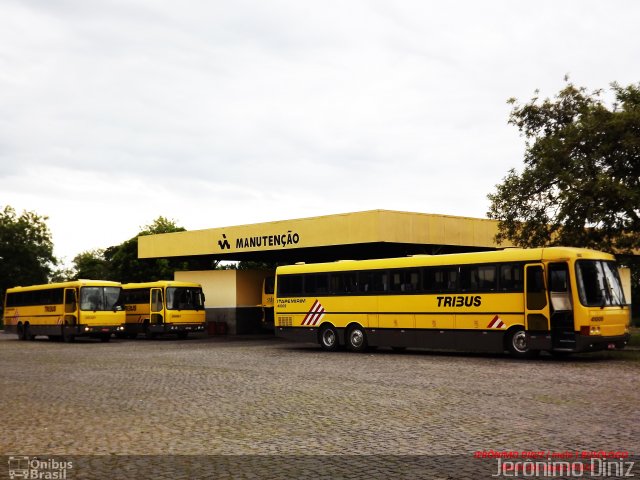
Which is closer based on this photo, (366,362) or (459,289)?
(366,362)

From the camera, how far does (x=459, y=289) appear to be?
881 inches

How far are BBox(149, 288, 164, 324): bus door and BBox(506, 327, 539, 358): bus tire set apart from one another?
68.3 ft

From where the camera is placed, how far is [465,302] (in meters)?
22.1

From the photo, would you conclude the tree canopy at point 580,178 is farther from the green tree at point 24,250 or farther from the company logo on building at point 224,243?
the green tree at point 24,250

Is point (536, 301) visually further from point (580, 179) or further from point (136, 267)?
point (136, 267)

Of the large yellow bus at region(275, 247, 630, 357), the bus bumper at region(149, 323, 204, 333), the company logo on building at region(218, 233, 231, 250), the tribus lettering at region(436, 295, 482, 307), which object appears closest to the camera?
the large yellow bus at region(275, 247, 630, 357)

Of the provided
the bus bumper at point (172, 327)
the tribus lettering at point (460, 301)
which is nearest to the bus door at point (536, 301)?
the tribus lettering at point (460, 301)

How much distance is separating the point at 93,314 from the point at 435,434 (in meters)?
26.9

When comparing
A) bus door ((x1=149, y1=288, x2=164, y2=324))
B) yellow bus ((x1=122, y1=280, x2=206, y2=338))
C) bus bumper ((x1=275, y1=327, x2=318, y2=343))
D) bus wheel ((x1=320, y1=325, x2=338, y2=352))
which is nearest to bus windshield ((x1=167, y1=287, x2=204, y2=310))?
yellow bus ((x1=122, y1=280, x2=206, y2=338))

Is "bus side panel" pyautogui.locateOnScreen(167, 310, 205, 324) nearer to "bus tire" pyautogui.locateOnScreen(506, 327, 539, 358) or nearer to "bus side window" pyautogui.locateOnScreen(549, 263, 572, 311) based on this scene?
"bus tire" pyautogui.locateOnScreen(506, 327, 539, 358)

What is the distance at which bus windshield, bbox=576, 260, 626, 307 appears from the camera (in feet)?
64.7

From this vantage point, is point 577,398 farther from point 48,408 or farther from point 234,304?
point 234,304

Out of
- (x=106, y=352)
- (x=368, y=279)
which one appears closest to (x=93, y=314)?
(x=106, y=352)

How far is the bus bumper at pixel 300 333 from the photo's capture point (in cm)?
2661
